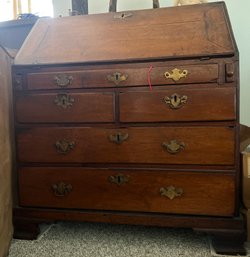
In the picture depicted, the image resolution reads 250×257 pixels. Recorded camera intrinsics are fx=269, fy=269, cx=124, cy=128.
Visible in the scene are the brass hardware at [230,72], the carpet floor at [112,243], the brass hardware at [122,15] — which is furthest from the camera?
the brass hardware at [122,15]

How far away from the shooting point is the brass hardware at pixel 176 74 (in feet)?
3.59

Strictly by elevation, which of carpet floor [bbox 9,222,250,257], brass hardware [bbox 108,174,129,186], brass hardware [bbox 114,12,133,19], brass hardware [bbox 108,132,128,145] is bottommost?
carpet floor [bbox 9,222,250,257]

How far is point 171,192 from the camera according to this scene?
1.14 m

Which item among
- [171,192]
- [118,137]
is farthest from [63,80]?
[171,192]

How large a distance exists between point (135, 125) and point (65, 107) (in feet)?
1.07

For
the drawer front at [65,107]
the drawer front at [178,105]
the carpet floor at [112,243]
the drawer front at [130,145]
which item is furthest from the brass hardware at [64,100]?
the carpet floor at [112,243]

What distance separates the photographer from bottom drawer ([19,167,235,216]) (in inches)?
43.8

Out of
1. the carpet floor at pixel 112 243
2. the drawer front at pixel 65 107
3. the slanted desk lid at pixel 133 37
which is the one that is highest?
the slanted desk lid at pixel 133 37

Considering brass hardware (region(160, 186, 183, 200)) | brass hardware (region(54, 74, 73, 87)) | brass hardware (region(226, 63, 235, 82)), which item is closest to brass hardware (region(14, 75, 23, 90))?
brass hardware (region(54, 74, 73, 87))

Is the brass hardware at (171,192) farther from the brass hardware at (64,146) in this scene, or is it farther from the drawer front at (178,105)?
the brass hardware at (64,146)

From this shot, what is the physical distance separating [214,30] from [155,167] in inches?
25.9

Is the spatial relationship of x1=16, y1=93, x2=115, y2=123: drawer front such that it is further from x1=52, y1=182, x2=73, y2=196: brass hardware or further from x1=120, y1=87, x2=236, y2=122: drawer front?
x1=52, y1=182, x2=73, y2=196: brass hardware

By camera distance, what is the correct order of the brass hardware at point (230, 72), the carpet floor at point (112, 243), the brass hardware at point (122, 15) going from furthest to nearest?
the brass hardware at point (122, 15)
the carpet floor at point (112, 243)
the brass hardware at point (230, 72)

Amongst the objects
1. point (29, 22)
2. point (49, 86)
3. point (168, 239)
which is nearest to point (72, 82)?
point (49, 86)
